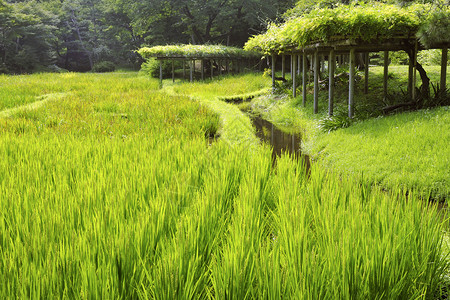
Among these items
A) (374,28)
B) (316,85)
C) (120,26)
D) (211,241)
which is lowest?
(211,241)

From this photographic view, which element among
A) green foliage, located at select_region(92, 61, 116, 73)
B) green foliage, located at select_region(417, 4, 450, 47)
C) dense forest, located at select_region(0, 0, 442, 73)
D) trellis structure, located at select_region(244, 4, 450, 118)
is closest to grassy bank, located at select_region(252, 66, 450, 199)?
trellis structure, located at select_region(244, 4, 450, 118)

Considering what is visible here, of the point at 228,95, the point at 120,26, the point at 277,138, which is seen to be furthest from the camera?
the point at 120,26

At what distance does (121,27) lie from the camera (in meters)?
47.3

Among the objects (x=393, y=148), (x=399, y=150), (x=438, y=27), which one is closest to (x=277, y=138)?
(x=393, y=148)

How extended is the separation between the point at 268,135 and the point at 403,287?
31.1ft

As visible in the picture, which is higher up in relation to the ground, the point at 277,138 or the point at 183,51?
the point at 183,51

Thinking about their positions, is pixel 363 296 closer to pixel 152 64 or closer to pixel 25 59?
pixel 152 64

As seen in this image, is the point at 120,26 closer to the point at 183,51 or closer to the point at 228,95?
the point at 183,51

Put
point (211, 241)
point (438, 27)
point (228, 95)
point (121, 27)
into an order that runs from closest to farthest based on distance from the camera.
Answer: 1. point (211, 241)
2. point (438, 27)
3. point (228, 95)
4. point (121, 27)

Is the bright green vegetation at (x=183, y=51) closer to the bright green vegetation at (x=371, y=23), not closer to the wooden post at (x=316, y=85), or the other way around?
the wooden post at (x=316, y=85)

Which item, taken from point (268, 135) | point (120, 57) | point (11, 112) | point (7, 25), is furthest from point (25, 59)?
point (268, 135)

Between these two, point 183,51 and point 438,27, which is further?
point 183,51

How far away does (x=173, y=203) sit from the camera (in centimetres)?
329

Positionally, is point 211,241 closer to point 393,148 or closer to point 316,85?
point 393,148
